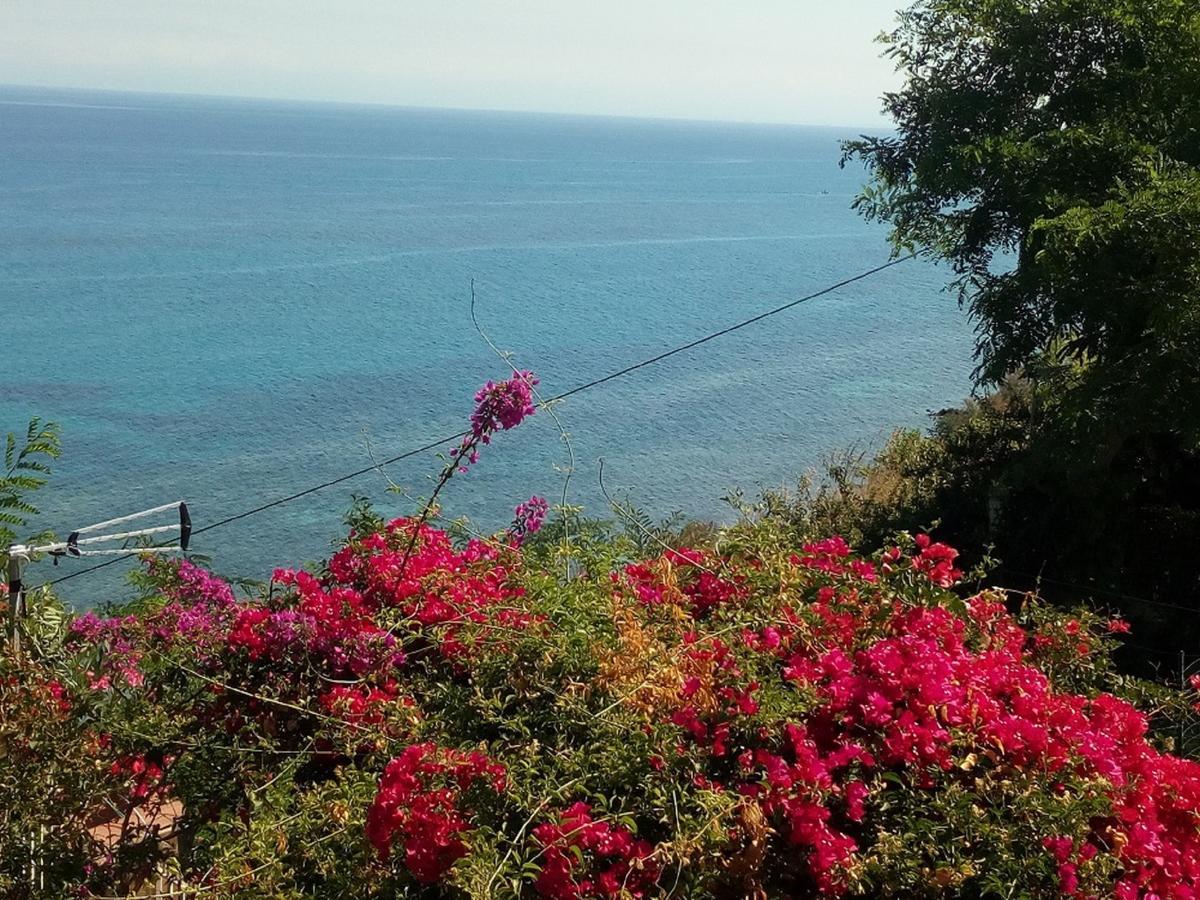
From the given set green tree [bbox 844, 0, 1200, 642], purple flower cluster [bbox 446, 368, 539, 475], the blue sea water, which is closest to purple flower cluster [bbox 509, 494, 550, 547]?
purple flower cluster [bbox 446, 368, 539, 475]

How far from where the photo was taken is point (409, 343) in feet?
120

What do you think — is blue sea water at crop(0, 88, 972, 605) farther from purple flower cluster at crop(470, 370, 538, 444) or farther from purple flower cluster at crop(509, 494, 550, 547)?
purple flower cluster at crop(470, 370, 538, 444)

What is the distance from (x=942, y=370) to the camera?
33.5 metres

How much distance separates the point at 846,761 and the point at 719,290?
43.7m

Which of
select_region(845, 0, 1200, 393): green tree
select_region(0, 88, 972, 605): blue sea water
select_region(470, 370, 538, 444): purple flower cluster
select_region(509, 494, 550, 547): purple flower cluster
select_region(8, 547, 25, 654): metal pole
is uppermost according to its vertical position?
select_region(845, 0, 1200, 393): green tree

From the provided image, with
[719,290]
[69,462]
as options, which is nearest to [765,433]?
[69,462]

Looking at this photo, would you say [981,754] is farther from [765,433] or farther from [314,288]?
[314,288]

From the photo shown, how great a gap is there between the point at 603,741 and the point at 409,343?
114ft

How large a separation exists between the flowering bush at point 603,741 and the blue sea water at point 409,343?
5.77 ft

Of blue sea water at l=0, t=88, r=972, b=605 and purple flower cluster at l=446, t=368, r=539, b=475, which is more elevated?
purple flower cluster at l=446, t=368, r=539, b=475

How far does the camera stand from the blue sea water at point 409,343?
2373 centimetres

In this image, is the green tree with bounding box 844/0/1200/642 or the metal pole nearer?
the metal pole

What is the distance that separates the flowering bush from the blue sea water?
5.77 ft

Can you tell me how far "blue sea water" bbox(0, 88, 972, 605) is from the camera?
77.9 ft
